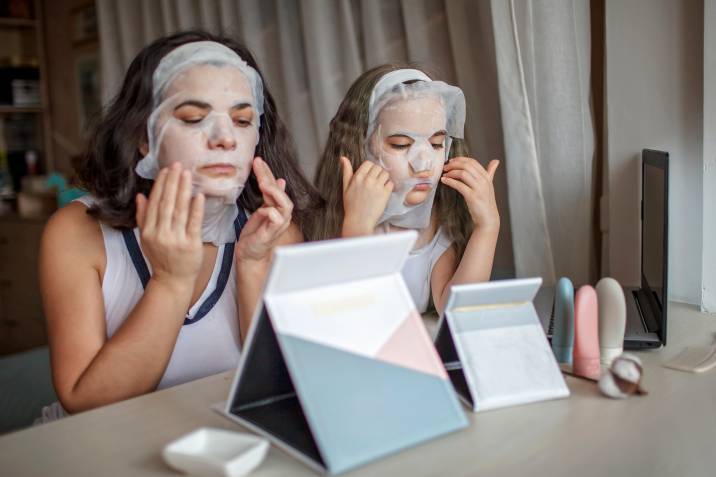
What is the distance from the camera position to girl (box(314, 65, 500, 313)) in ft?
4.20

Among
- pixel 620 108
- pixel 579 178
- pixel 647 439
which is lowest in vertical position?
pixel 647 439

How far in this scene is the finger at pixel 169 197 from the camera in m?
1.00

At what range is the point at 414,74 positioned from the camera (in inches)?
52.9

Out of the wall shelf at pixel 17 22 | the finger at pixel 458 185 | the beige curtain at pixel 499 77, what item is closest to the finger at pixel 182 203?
the finger at pixel 458 185

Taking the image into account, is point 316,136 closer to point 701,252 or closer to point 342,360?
point 701,252

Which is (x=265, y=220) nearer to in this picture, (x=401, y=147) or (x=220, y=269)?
(x=220, y=269)

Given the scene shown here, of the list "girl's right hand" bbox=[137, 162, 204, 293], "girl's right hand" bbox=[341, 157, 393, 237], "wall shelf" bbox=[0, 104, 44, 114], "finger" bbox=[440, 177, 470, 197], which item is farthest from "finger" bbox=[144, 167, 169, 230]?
"wall shelf" bbox=[0, 104, 44, 114]

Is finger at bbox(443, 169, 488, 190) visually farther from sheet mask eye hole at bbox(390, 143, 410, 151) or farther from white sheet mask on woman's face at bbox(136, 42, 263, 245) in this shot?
white sheet mask on woman's face at bbox(136, 42, 263, 245)

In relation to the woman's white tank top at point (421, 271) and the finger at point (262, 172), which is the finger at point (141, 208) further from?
the woman's white tank top at point (421, 271)

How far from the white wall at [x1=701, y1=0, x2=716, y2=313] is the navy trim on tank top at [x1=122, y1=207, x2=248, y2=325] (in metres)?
0.89

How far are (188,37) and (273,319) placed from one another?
2.03ft

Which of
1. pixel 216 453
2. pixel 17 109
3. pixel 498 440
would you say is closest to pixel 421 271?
pixel 498 440

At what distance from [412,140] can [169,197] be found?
48 centimetres

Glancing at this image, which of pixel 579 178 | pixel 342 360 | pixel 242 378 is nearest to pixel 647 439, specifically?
pixel 342 360
